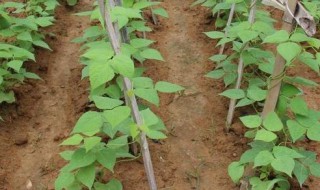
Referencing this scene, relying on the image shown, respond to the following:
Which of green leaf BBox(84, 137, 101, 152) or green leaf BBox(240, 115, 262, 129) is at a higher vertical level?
green leaf BBox(84, 137, 101, 152)

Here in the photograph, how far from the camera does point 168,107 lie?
3.42 meters

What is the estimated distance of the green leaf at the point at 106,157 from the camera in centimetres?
234

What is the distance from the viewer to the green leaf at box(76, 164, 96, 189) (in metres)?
2.33

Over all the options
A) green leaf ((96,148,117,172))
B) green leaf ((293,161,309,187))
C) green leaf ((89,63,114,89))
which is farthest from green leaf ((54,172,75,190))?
green leaf ((293,161,309,187))

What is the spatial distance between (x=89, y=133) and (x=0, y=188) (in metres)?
0.94

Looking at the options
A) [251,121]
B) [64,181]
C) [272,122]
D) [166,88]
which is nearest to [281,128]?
[272,122]

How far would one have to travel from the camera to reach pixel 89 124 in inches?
87.4

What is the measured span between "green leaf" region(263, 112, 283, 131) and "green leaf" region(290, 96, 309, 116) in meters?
0.13

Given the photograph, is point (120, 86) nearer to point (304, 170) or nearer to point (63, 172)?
point (63, 172)

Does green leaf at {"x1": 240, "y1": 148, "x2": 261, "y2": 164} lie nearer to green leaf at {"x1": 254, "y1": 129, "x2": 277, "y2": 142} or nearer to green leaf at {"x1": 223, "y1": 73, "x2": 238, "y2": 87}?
green leaf at {"x1": 254, "y1": 129, "x2": 277, "y2": 142}

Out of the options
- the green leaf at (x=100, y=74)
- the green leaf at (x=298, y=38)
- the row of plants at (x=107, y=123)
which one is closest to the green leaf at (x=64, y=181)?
the row of plants at (x=107, y=123)

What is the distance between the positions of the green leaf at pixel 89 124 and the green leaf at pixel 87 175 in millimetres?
241

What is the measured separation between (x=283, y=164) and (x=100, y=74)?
110cm

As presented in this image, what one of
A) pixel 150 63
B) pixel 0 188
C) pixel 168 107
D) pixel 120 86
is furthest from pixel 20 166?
pixel 150 63
